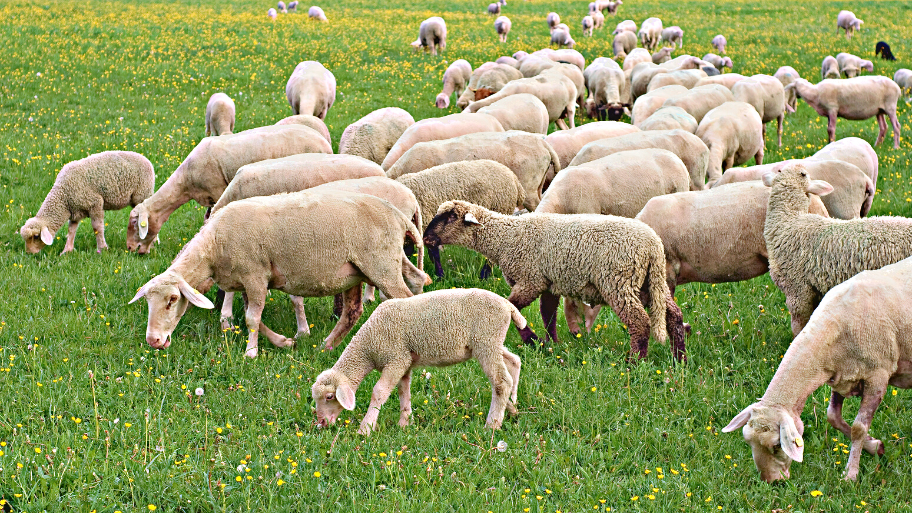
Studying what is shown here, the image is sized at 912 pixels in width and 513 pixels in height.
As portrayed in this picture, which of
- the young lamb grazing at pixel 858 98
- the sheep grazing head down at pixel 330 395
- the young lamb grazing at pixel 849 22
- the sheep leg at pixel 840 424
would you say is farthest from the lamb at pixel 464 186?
the young lamb grazing at pixel 849 22

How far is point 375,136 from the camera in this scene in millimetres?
12984

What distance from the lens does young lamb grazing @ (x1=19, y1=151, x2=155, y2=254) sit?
10695 mm

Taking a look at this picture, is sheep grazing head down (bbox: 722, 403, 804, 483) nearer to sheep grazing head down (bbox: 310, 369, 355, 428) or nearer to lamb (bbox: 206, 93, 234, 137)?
sheep grazing head down (bbox: 310, 369, 355, 428)

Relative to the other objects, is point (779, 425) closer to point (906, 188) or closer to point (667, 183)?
point (667, 183)

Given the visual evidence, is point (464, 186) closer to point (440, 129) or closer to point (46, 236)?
point (440, 129)

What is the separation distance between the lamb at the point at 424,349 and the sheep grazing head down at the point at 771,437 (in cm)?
162

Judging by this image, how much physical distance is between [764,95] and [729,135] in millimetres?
3922

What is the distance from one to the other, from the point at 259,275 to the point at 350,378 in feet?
5.81

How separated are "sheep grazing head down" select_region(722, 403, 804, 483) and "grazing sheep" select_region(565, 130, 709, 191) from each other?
238 inches

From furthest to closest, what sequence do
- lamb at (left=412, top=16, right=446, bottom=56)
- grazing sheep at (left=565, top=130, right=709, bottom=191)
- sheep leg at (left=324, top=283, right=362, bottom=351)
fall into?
1. lamb at (left=412, top=16, right=446, bottom=56)
2. grazing sheep at (left=565, top=130, right=709, bottom=191)
3. sheep leg at (left=324, top=283, right=362, bottom=351)

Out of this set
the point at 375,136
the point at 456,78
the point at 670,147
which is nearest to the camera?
the point at 670,147

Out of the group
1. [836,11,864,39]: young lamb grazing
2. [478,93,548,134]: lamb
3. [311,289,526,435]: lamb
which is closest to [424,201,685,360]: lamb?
[311,289,526,435]: lamb

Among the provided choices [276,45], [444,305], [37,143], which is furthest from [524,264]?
[276,45]

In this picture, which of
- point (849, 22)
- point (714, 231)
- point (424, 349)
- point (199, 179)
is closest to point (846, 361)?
point (714, 231)
